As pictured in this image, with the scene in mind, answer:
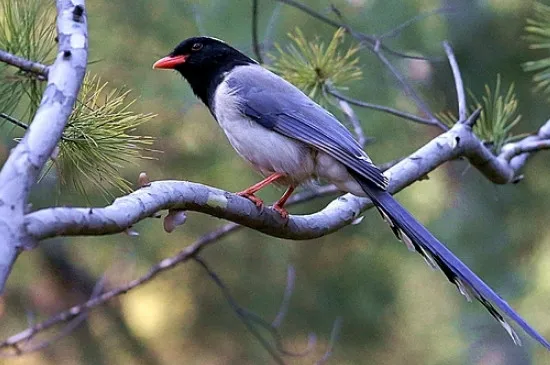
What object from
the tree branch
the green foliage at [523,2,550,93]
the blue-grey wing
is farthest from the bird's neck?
the tree branch

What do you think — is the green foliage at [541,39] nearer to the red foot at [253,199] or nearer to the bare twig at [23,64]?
the red foot at [253,199]

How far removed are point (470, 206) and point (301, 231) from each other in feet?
8.32

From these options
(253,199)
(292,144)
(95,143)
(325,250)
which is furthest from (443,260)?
(325,250)

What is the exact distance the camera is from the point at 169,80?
154 inches

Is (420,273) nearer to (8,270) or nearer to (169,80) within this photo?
(169,80)

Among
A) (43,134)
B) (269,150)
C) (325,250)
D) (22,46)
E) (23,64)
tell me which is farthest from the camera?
(325,250)

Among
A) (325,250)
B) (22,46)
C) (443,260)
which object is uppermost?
(22,46)

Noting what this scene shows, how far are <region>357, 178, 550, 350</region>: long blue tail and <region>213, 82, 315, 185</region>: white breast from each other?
0.19m

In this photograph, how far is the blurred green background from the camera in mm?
3936

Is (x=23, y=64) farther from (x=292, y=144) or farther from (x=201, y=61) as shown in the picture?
(x=201, y=61)

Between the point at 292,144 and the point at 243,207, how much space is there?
22.3 inches

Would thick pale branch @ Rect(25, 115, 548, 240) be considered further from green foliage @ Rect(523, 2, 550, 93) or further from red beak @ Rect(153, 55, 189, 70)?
red beak @ Rect(153, 55, 189, 70)

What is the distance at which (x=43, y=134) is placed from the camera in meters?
1.33

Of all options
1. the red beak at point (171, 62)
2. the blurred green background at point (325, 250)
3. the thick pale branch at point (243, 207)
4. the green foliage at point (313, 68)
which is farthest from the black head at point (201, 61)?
the blurred green background at point (325, 250)
